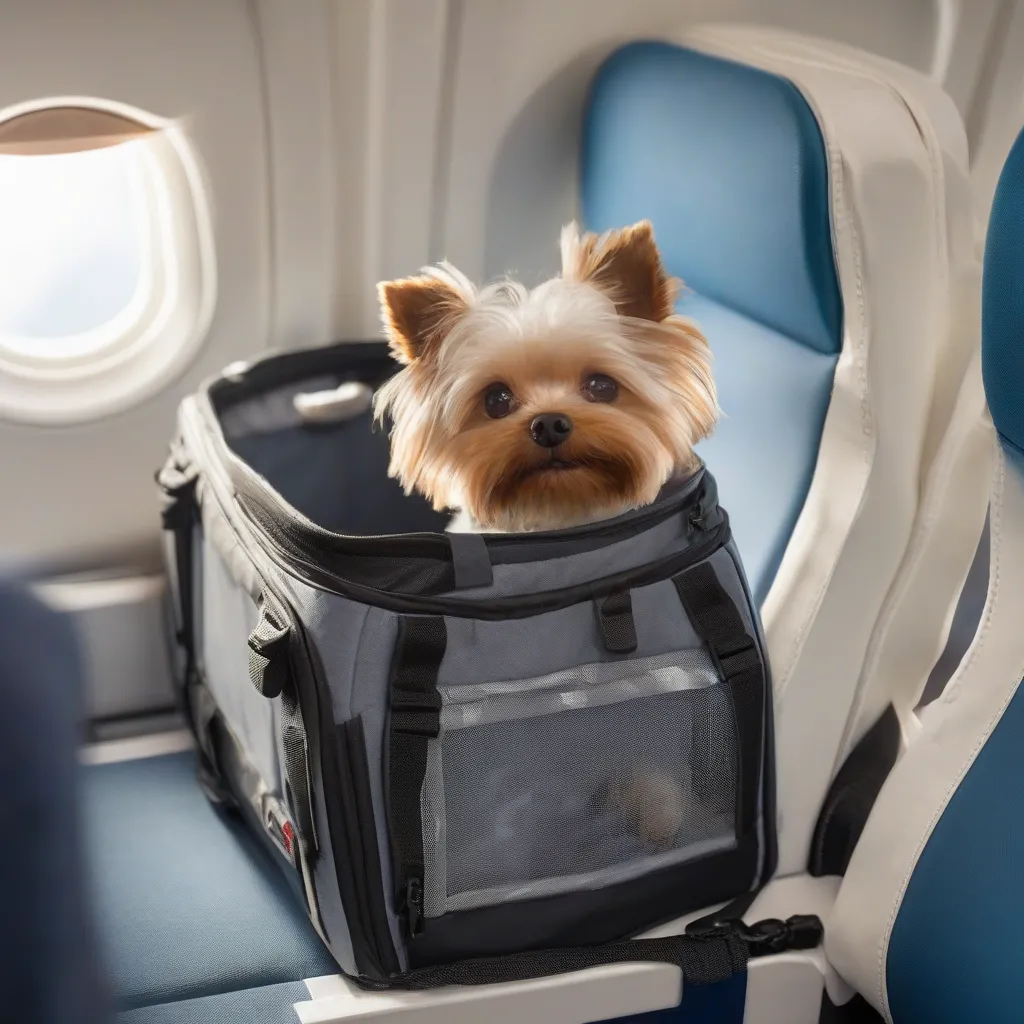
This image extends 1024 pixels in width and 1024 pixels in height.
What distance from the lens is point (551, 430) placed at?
126 cm

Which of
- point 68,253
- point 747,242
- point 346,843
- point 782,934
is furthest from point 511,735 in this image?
point 68,253

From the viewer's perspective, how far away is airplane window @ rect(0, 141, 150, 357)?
1.93m

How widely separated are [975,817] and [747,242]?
72 centimetres

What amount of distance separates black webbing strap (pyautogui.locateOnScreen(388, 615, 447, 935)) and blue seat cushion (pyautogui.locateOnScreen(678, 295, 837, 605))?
1.75ft

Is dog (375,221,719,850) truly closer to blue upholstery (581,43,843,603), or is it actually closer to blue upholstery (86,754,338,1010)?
blue upholstery (581,43,843,603)

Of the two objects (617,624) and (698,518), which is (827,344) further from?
(617,624)

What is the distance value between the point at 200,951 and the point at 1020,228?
4.03ft

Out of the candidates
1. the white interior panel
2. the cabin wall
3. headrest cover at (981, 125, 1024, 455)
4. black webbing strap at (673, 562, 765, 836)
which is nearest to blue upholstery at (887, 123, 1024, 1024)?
headrest cover at (981, 125, 1024, 455)

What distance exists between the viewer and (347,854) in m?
1.24

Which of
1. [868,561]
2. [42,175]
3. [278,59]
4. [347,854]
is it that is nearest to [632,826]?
[347,854]

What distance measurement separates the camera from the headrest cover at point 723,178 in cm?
139

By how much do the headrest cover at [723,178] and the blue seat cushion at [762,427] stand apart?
30mm

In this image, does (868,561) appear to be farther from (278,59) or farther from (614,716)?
(278,59)

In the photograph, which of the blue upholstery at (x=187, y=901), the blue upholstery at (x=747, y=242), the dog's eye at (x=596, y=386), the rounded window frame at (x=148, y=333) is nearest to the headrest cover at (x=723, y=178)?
the blue upholstery at (x=747, y=242)
